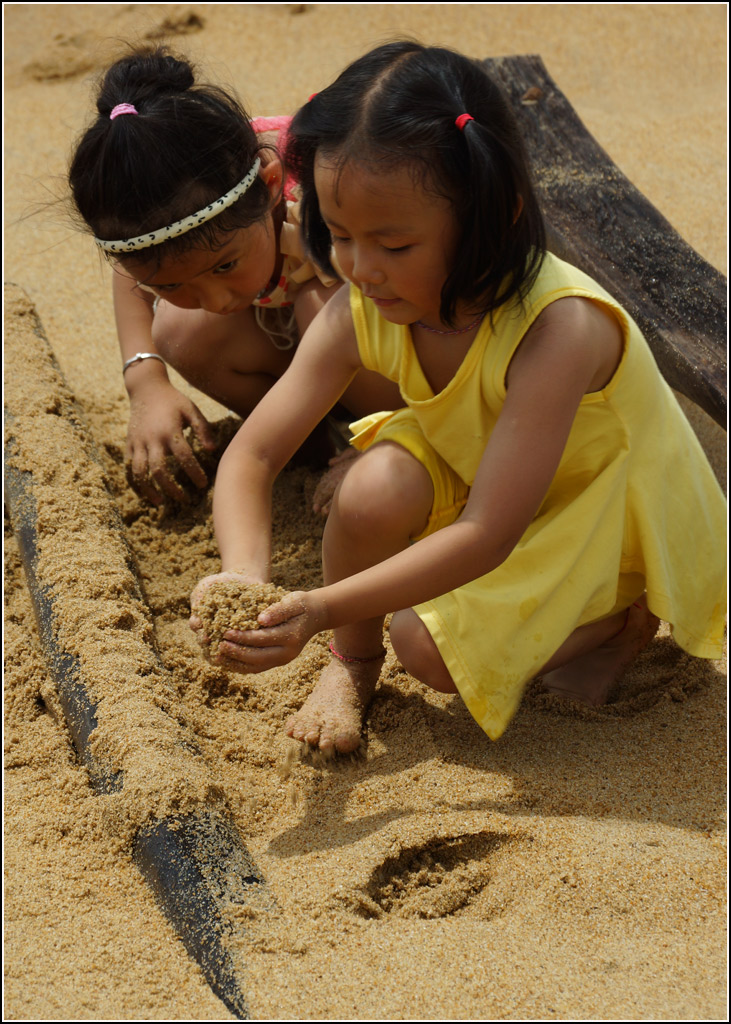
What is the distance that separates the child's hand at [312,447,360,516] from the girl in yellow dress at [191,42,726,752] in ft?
0.96

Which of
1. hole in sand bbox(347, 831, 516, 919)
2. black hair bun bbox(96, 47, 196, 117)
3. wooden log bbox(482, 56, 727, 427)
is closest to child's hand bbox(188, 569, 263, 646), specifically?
hole in sand bbox(347, 831, 516, 919)

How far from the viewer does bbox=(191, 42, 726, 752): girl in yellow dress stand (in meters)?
1.59

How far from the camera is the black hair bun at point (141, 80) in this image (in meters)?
2.16

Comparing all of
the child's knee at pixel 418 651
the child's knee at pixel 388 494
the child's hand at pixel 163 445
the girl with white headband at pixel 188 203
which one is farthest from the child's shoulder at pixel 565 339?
the child's hand at pixel 163 445

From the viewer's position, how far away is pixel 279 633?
1633 mm

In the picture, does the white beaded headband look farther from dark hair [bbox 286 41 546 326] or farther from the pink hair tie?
dark hair [bbox 286 41 546 326]

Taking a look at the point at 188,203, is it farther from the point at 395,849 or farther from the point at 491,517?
the point at 395,849

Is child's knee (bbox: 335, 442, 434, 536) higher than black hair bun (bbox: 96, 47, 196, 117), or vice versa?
black hair bun (bbox: 96, 47, 196, 117)

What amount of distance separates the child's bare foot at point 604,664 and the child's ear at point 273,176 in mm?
1242

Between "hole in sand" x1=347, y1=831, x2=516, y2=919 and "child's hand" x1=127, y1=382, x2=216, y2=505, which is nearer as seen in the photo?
"hole in sand" x1=347, y1=831, x2=516, y2=919

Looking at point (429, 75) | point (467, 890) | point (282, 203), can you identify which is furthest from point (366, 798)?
point (282, 203)

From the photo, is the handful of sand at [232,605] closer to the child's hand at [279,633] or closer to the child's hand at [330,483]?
the child's hand at [279,633]

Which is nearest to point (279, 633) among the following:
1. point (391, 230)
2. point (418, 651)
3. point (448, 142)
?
point (418, 651)

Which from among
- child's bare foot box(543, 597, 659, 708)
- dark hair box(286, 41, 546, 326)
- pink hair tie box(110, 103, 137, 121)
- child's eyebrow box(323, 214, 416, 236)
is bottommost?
child's bare foot box(543, 597, 659, 708)
